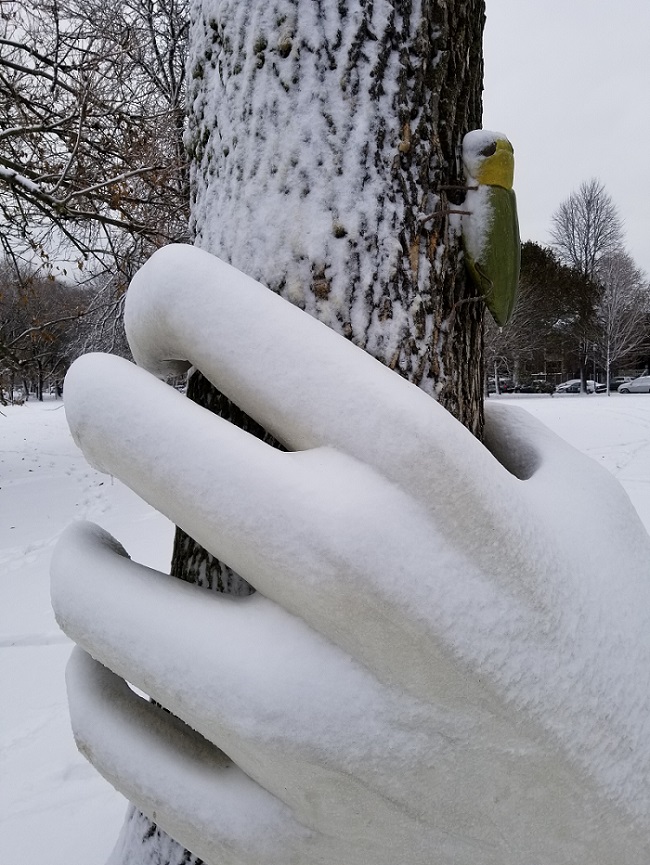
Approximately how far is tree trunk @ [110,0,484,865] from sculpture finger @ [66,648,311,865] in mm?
240

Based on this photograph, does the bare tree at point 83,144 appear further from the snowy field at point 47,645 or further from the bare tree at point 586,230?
the bare tree at point 586,230

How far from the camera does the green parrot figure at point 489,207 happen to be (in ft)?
3.33

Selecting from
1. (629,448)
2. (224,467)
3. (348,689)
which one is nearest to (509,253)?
(224,467)

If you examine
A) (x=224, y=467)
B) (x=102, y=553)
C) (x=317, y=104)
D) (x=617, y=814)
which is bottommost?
(x=617, y=814)

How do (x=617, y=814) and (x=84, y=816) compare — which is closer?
(x=617, y=814)

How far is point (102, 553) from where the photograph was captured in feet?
2.86

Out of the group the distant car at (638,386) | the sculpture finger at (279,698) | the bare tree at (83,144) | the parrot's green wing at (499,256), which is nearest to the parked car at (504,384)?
the distant car at (638,386)

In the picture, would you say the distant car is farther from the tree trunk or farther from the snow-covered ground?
the tree trunk

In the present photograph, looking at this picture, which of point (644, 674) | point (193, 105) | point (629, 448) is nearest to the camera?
point (644, 674)

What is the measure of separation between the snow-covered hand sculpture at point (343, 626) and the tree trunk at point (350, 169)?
203mm

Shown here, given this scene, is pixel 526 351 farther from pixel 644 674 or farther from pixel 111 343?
pixel 644 674

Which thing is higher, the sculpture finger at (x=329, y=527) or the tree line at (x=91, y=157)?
the tree line at (x=91, y=157)

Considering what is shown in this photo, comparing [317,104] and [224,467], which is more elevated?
[317,104]

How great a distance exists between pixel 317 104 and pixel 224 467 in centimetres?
66
